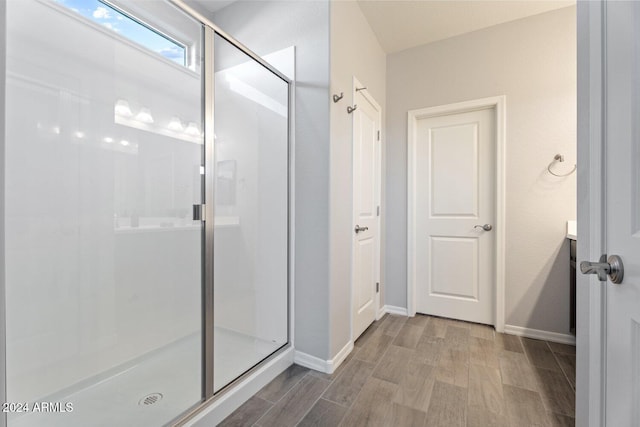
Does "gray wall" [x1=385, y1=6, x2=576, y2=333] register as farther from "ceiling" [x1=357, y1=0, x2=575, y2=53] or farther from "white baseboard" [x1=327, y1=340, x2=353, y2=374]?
"white baseboard" [x1=327, y1=340, x2=353, y2=374]

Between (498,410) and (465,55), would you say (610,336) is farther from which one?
(465,55)

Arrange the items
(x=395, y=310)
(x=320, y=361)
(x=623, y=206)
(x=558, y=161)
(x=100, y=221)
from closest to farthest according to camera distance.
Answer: (x=623, y=206)
(x=100, y=221)
(x=320, y=361)
(x=558, y=161)
(x=395, y=310)

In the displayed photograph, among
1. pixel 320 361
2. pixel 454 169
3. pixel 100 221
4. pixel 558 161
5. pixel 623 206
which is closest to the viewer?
pixel 623 206

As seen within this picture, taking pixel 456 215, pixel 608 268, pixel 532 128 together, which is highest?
pixel 532 128

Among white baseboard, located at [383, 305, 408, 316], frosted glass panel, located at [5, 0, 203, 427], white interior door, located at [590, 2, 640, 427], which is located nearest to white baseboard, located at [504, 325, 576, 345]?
white baseboard, located at [383, 305, 408, 316]

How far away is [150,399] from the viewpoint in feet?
4.82

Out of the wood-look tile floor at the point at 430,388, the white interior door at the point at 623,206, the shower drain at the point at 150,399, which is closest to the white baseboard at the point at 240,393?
the wood-look tile floor at the point at 430,388

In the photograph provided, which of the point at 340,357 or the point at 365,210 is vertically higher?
the point at 365,210

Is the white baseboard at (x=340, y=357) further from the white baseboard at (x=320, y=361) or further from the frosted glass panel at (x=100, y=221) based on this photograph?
the frosted glass panel at (x=100, y=221)

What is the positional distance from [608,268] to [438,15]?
8.25 feet

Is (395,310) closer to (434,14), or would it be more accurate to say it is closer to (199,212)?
(199,212)

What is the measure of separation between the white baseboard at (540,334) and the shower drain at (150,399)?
2682 millimetres

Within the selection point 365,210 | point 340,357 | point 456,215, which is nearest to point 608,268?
point 340,357

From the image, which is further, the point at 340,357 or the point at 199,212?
the point at 340,357
